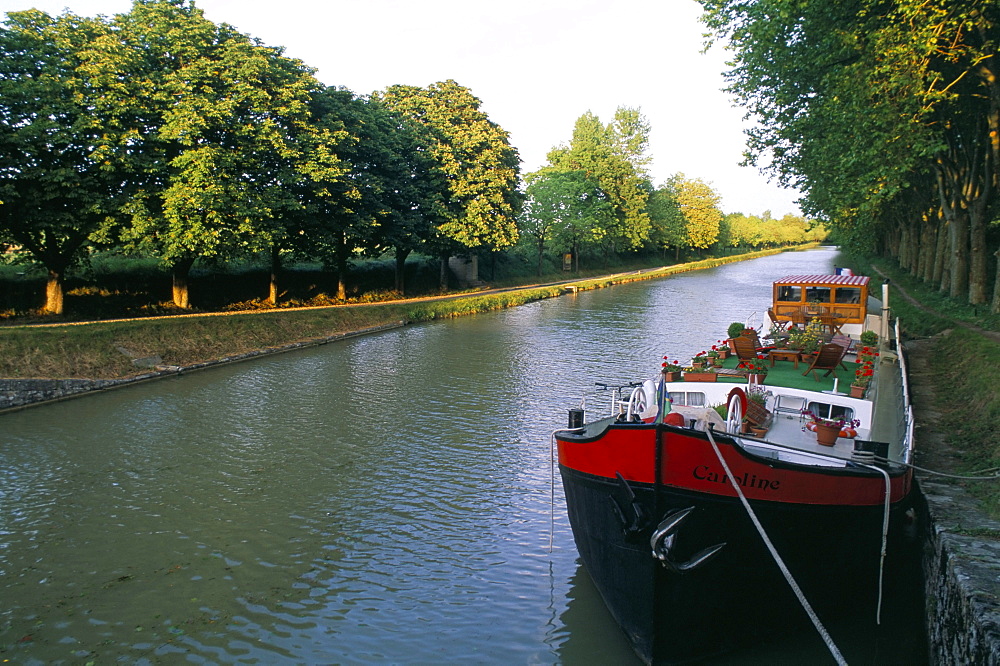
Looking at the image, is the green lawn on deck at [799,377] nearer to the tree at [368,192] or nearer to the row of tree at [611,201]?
the tree at [368,192]

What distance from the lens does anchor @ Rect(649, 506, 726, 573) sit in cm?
755

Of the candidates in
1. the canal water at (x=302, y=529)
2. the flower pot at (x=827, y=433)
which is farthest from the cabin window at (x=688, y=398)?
the canal water at (x=302, y=529)

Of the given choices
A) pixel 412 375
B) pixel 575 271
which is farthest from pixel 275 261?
pixel 575 271

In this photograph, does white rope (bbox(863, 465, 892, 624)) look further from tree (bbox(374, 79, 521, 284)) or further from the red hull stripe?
tree (bbox(374, 79, 521, 284))

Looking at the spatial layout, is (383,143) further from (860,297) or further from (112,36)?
(860,297)

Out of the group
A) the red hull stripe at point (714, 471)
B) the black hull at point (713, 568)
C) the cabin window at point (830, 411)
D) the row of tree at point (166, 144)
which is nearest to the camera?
the red hull stripe at point (714, 471)

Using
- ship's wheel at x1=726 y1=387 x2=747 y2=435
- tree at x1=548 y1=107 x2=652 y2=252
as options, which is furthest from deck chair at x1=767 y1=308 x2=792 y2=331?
tree at x1=548 y1=107 x2=652 y2=252

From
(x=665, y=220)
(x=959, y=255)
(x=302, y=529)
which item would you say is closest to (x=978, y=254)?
(x=959, y=255)

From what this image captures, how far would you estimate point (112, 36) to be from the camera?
27.6 m

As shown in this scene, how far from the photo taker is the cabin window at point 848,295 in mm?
18812

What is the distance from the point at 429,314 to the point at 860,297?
2536cm

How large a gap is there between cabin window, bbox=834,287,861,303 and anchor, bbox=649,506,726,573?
1394 centimetres

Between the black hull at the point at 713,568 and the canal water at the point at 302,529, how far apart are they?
1.79 feet

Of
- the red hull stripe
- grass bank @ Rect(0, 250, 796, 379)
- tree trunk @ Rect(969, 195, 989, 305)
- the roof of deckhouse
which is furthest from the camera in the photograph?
tree trunk @ Rect(969, 195, 989, 305)
